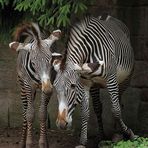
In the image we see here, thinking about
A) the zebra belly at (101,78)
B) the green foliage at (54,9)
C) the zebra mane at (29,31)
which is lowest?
the zebra belly at (101,78)

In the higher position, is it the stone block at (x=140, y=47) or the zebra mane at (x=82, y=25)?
the zebra mane at (x=82, y=25)

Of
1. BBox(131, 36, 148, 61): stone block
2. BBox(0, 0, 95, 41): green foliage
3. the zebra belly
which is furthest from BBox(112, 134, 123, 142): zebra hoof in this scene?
BBox(0, 0, 95, 41): green foliage

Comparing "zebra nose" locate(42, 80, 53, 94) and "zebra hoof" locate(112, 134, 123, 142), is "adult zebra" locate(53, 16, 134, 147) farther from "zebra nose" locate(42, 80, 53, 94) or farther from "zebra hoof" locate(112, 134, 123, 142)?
"zebra hoof" locate(112, 134, 123, 142)

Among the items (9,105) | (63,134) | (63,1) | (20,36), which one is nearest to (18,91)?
(9,105)

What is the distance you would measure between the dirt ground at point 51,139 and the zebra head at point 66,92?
60.0 inches

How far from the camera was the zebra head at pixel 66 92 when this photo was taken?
6371mm

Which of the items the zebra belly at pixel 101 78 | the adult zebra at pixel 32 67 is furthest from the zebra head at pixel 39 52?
the zebra belly at pixel 101 78

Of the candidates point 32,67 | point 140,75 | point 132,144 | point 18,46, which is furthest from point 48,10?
point 132,144

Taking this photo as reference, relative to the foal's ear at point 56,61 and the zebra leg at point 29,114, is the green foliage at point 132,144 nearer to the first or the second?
the zebra leg at point 29,114

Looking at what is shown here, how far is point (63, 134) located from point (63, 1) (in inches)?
104

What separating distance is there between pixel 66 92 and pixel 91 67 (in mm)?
453

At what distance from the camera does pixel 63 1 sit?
6957 mm

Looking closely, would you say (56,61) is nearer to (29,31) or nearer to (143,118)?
(29,31)

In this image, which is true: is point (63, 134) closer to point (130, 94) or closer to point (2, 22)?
point (130, 94)
